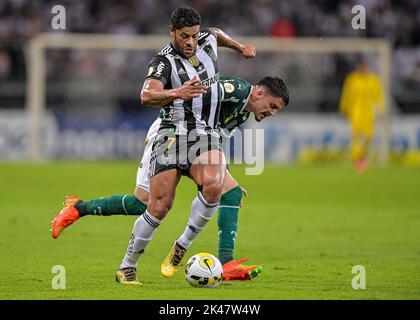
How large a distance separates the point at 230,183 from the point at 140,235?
1179 millimetres

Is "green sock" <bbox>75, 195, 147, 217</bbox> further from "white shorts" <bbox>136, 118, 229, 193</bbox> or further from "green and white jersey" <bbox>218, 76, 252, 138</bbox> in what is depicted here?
"green and white jersey" <bbox>218, 76, 252, 138</bbox>

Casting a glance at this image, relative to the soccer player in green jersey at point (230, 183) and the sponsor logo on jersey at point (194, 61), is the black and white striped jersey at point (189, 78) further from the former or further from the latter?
the soccer player in green jersey at point (230, 183)

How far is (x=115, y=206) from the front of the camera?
27.7ft

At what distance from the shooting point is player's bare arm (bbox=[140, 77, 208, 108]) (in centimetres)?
690

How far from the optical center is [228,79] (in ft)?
26.0

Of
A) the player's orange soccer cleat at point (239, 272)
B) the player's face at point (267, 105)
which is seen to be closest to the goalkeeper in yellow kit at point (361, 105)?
the player's face at point (267, 105)

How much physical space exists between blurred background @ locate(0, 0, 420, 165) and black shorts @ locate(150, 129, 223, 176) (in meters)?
14.3

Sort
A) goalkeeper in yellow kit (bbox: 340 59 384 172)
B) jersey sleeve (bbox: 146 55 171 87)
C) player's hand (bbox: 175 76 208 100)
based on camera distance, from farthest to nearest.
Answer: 1. goalkeeper in yellow kit (bbox: 340 59 384 172)
2. jersey sleeve (bbox: 146 55 171 87)
3. player's hand (bbox: 175 76 208 100)

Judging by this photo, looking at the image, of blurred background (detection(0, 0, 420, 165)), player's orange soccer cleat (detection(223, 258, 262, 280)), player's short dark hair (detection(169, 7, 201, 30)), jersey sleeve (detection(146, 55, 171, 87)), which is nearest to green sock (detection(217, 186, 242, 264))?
player's orange soccer cleat (detection(223, 258, 262, 280))

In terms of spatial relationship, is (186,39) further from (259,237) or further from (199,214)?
(259,237)
